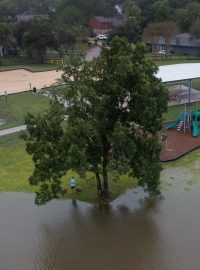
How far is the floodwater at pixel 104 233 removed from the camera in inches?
607

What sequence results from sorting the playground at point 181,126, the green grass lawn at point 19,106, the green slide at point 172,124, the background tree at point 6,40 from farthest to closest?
the background tree at point 6,40 < the green grass lawn at point 19,106 < the green slide at point 172,124 < the playground at point 181,126

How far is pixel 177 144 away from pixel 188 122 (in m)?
3.88

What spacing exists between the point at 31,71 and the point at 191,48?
26486 mm

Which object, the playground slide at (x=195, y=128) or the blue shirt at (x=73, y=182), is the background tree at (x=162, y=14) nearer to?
the playground slide at (x=195, y=128)

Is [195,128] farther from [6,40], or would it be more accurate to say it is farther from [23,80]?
[6,40]

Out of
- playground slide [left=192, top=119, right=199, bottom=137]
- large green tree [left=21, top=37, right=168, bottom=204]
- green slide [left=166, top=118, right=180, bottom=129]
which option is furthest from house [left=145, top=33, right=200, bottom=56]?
large green tree [left=21, top=37, right=168, bottom=204]

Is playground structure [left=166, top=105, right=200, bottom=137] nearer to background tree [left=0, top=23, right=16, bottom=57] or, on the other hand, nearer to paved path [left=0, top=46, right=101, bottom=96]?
paved path [left=0, top=46, right=101, bottom=96]

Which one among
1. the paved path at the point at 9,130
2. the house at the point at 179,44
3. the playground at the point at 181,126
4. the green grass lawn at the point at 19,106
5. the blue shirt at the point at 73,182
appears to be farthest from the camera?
the house at the point at 179,44

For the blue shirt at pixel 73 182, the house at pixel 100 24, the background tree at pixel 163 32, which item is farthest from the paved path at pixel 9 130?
the house at pixel 100 24

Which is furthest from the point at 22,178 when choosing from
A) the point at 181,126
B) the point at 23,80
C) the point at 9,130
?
the point at 23,80

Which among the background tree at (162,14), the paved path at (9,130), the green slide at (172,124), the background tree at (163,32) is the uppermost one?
the background tree at (162,14)

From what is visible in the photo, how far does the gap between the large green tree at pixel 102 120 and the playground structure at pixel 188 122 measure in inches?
434

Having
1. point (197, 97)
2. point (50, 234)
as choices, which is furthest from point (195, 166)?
point (197, 97)

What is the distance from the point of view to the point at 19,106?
37.2 metres
